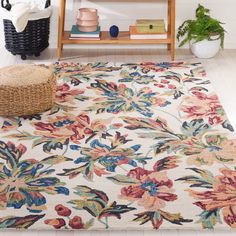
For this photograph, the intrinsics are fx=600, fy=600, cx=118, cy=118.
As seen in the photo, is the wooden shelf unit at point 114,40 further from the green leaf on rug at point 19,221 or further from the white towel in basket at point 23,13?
the green leaf on rug at point 19,221

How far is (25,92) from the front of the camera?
3297mm

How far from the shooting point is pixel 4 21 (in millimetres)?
4223

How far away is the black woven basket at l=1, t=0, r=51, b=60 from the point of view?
4203 millimetres

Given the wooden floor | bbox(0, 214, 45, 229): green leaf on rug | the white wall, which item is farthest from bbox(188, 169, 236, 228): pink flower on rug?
the white wall

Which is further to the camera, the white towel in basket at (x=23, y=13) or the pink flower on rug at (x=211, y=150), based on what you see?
the white towel in basket at (x=23, y=13)

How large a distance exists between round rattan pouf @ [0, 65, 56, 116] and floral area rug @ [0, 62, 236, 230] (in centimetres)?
5

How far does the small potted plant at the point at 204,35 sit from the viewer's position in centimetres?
435

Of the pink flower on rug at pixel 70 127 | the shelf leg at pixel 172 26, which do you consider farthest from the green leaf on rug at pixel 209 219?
the shelf leg at pixel 172 26

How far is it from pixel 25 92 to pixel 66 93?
1.46 feet

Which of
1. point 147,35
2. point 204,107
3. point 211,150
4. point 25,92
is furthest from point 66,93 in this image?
point 211,150

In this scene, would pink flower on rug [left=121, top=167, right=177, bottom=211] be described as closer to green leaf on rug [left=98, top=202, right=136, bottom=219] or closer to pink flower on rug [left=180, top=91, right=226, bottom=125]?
green leaf on rug [left=98, top=202, right=136, bottom=219]

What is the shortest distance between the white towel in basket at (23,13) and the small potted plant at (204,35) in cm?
105

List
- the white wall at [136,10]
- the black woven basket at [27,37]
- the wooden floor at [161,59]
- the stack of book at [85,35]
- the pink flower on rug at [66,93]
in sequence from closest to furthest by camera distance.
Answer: the pink flower on rug at [66,93], the wooden floor at [161,59], the black woven basket at [27,37], the stack of book at [85,35], the white wall at [136,10]

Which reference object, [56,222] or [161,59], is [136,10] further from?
[56,222]
